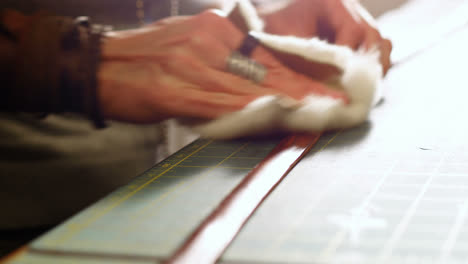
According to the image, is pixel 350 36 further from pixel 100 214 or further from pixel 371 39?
pixel 100 214

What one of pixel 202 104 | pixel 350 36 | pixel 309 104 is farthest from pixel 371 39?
pixel 202 104

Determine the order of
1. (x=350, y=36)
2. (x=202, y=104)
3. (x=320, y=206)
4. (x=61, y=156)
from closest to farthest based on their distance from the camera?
(x=320, y=206) → (x=202, y=104) → (x=350, y=36) → (x=61, y=156)

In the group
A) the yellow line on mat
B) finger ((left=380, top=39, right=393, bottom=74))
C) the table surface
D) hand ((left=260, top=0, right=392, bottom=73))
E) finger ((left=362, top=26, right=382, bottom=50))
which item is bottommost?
the table surface

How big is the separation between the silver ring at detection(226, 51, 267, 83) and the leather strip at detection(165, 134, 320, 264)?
0.10m

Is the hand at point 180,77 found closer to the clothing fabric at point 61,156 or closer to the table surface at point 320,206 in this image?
the table surface at point 320,206

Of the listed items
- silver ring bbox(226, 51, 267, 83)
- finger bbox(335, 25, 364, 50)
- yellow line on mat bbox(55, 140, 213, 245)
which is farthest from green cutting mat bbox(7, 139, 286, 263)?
finger bbox(335, 25, 364, 50)

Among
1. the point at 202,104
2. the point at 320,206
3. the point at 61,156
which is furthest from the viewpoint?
the point at 61,156

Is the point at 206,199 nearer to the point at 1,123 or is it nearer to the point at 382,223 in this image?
the point at 382,223

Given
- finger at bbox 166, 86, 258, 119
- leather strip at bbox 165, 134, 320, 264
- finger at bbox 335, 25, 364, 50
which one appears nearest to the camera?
leather strip at bbox 165, 134, 320, 264

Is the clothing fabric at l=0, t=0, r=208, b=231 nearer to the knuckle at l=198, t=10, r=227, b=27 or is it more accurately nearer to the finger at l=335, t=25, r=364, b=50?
the knuckle at l=198, t=10, r=227, b=27

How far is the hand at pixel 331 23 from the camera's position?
736 millimetres

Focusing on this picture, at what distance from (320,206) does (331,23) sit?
0.46 meters

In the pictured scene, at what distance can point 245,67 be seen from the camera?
0.61 metres

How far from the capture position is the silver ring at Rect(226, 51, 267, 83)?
2.00 feet
